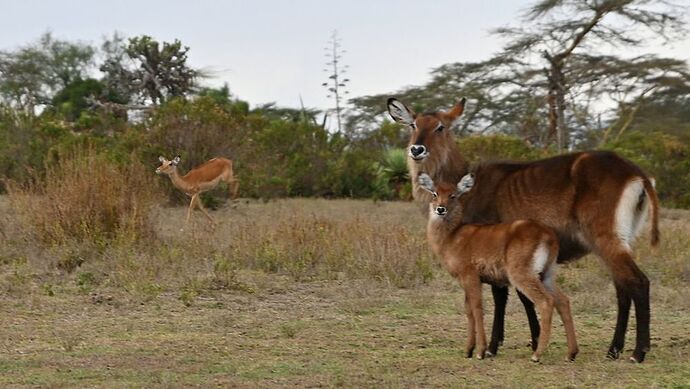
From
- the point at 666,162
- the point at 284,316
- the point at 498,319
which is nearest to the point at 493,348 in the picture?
the point at 498,319

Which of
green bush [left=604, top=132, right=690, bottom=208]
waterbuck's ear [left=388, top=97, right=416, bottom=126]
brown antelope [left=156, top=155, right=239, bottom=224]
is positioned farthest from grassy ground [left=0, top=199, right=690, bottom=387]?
green bush [left=604, top=132, right=690, bottom=208]

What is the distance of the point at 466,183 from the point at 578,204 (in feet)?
2.25

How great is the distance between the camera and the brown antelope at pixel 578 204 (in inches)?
239

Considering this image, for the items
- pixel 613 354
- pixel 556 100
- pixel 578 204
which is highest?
pixel 556 100

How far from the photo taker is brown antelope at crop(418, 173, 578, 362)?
235 inches

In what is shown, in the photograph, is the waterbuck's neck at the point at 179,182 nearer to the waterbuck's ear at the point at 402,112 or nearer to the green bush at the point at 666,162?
the waterbuck's ear at the point at 402,112

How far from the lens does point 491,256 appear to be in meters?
A: 6.09

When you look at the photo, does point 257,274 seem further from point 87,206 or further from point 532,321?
point 532,321

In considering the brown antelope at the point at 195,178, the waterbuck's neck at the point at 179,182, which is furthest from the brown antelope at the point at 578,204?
the waterbuck's neck at the point at 179,182

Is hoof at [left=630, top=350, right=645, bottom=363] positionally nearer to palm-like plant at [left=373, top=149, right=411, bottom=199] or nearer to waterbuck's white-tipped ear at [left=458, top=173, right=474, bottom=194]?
waterbuck's white-tipped ear at [left=458, top=173, right=474, bottom=194]

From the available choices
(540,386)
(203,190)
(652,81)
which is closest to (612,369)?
(540,386)

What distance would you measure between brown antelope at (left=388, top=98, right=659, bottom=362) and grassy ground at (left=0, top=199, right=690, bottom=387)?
15.4 inches

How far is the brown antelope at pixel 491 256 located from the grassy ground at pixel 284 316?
288mm

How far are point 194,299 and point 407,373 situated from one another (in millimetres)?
3057
